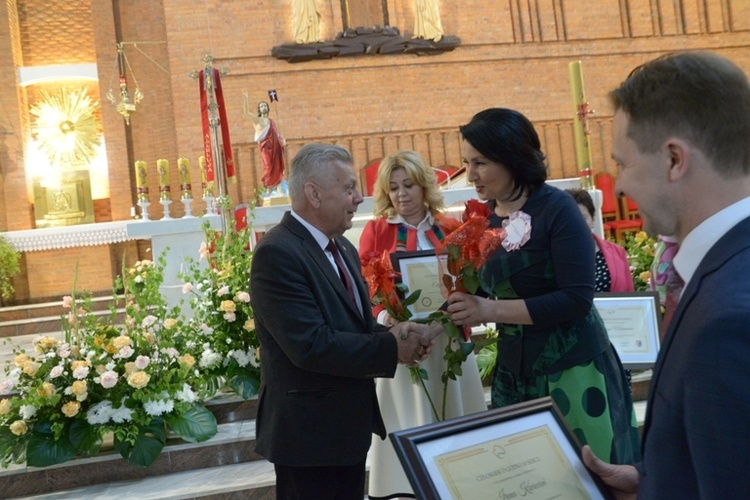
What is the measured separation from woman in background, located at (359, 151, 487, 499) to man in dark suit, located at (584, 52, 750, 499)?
1.36 meters

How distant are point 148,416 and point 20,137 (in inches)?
330

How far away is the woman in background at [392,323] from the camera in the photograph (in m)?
2.52

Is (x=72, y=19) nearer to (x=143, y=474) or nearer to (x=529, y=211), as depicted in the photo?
(x=143, y=474)

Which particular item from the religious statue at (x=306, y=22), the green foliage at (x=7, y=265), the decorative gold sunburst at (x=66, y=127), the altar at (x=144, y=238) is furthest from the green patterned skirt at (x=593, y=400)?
the decorative gold sunburst at (x=66, y=127)

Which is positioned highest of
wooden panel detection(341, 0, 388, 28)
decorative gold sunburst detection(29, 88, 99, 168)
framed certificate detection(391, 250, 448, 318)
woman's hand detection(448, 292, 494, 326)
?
wooden panel detection(341, 0, 388, 28)

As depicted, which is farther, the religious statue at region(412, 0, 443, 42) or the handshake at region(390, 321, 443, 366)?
the religious statue at region(412, 0, 443, 42)

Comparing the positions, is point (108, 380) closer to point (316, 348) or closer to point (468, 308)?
point (316, 348)

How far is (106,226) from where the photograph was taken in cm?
938

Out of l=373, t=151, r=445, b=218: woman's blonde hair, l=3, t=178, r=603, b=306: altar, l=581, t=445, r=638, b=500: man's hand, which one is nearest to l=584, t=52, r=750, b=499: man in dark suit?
l=581, t=445, r=638, b=500: man's hand

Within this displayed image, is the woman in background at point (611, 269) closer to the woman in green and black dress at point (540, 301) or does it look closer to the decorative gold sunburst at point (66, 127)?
the woman in green and black dress at point (540, 301)

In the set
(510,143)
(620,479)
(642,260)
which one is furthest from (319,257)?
(642,260)

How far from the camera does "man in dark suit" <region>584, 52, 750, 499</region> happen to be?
0.69 metres

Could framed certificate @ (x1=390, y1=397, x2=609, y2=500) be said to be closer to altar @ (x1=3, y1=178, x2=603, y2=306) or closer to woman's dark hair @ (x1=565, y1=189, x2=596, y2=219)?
woman's dark hair @ (x1=565, y1=189, x2=596, y2=219)

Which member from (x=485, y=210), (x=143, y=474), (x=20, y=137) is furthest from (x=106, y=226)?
(x=485, y=210)
